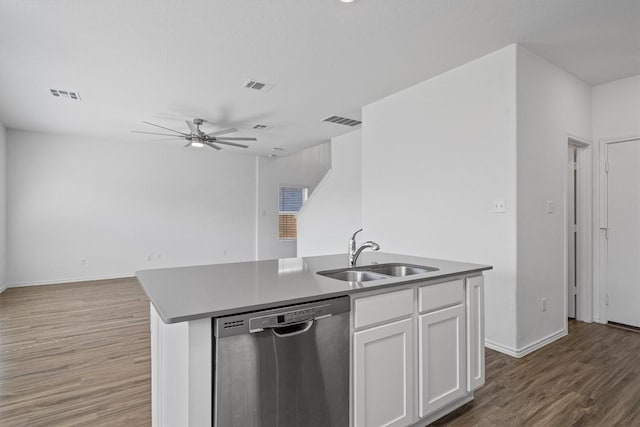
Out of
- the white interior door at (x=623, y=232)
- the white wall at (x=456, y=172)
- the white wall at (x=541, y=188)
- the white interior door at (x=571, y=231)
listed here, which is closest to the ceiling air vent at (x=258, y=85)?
the white wall at (x=456, y=172)

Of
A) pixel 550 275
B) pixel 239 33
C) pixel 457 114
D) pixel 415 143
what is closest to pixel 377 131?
pixel 415 143

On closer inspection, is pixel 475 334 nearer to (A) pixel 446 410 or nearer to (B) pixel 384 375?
(A) pixel 446 410

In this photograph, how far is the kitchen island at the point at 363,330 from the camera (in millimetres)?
1216

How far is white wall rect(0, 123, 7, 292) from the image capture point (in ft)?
18.1

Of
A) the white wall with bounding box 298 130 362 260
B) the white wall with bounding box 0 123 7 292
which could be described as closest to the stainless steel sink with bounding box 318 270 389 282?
the white wall with bounding box 298 130 362 260

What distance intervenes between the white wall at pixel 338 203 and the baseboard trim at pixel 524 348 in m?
3.18

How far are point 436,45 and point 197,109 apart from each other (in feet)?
11.0

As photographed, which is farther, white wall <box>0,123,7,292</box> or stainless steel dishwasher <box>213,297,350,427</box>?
white wall <box>0,123,7,292</box>

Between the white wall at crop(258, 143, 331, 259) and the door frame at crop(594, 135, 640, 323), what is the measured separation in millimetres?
5599

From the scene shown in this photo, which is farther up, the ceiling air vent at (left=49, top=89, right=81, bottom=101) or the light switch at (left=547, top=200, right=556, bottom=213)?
the ceiling air vent at (left=49, top=89, right=81, bottom=101)

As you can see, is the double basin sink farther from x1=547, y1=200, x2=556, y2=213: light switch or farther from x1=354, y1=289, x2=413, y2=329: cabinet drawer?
x1=547, y1=200, x2=556, y2=213: light switch

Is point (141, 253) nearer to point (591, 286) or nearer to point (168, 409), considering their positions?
point (168, 409)

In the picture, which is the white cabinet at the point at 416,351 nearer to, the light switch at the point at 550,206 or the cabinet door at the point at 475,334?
the cabinet door at the point at 475,334

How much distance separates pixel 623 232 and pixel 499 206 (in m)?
1.82
